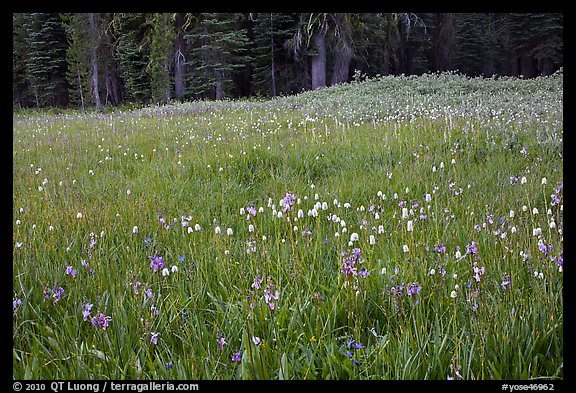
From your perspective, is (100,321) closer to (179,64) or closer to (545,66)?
(179,64)

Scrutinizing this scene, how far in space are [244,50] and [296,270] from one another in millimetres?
32469

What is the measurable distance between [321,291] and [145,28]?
32981 millimetres

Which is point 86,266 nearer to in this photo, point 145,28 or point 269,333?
point 269,333

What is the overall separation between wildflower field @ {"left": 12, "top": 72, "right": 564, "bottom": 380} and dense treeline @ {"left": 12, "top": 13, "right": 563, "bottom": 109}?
765 inches

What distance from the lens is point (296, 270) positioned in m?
2.86

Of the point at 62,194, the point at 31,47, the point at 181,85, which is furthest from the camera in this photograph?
the point at 31,47

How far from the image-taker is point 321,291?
271cm

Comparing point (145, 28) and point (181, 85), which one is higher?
point (145, 28)

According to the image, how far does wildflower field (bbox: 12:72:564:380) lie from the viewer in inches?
78.6

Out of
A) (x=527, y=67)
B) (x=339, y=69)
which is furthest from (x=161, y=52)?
(x=527, y=67)

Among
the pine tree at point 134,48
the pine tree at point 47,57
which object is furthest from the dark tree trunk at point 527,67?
the pine tree at point 47,57

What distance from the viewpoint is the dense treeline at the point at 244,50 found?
27484mm

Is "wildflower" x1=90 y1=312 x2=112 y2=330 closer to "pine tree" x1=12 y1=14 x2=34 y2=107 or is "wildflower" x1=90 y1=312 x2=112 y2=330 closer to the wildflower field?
the wildflower field
